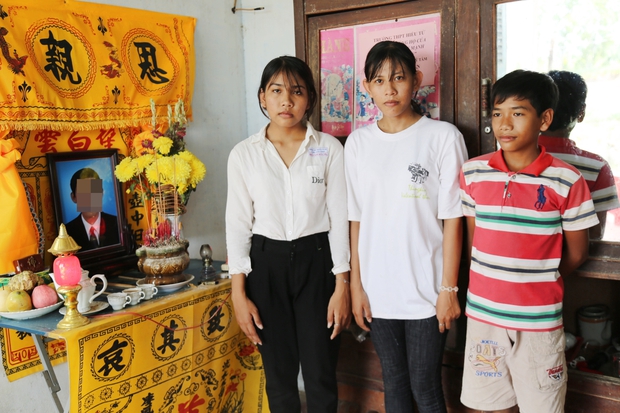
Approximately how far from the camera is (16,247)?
187cm

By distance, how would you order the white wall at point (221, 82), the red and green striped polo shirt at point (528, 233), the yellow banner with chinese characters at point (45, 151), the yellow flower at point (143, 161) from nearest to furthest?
the red and green striped polo shirt at point (528, 233) → the yellow banner with chinese characters at point (45, 151) → the yellow flower at point (143, 161) → the white wall at point (221, 82)

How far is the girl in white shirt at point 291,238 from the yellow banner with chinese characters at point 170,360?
0.27 meters

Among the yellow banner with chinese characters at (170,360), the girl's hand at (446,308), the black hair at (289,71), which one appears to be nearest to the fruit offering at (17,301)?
the yellow banner with chinese characters at (170,360)

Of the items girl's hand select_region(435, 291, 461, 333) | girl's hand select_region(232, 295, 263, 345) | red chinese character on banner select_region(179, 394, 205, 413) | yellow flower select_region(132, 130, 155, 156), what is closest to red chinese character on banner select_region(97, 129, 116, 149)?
yellow flower select_region(132, 130, 155, 156)

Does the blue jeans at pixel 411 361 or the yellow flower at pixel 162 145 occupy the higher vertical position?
the yellow flower at pixel 162 145

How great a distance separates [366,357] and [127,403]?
1.06 metres

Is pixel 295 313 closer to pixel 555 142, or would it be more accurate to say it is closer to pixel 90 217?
pixel 90 217

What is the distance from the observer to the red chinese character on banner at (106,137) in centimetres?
224

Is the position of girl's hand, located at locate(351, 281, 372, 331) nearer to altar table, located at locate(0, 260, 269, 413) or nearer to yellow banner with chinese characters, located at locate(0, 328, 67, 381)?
altar table, located at locate(0, 260, 269, 413)

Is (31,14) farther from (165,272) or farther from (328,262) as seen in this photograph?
(328,262)

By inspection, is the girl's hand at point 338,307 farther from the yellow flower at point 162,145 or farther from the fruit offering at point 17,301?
the fruit offering at point 17,301

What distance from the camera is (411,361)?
1.81 metres

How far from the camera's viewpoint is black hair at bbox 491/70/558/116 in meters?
1.63

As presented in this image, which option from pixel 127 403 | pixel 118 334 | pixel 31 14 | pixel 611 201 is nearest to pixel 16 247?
pixel 118 334
